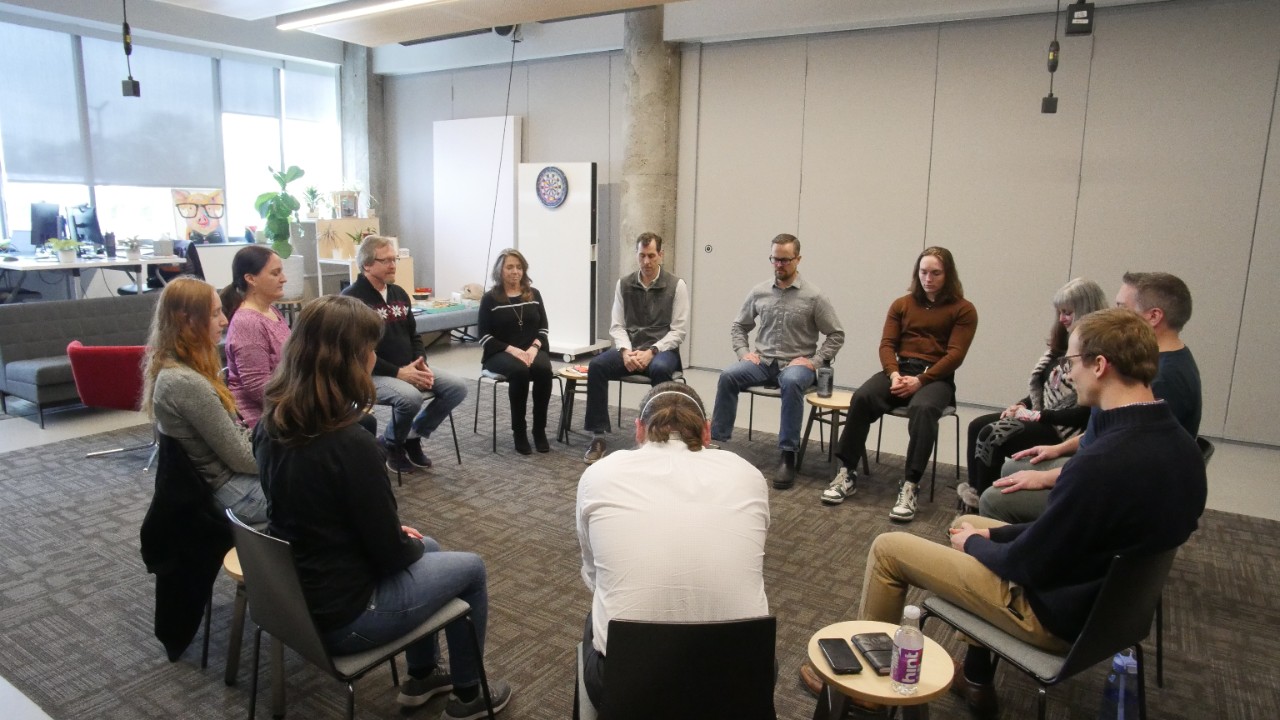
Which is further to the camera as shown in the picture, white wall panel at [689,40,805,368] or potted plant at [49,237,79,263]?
potted plant at [49,237,79,263]

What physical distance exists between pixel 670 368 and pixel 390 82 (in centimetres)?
633

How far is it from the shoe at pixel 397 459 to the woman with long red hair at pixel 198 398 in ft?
5.47

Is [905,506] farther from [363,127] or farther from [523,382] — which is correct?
[363,127]

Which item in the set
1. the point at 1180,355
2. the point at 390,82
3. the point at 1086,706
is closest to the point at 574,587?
the point at 1086,706

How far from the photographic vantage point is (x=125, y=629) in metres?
2.77

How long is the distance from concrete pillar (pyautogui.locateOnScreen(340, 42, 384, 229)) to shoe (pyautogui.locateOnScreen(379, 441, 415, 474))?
219 inches

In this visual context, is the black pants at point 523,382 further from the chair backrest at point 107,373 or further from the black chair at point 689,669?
the black chair at point 689,669

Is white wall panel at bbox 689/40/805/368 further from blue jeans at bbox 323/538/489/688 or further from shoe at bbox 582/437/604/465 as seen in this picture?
blue jeans at bbox 323/538/489/688

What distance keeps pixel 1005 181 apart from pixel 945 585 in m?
4.44

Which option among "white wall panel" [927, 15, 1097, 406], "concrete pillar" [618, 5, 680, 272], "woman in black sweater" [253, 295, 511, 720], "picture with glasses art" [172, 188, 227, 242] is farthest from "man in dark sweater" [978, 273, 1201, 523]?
"picture with glasses art" [172, 188, 227, 242]

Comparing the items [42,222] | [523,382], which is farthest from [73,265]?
[523,382]

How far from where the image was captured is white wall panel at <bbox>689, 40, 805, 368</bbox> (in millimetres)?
6500

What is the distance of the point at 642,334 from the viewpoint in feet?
16.2

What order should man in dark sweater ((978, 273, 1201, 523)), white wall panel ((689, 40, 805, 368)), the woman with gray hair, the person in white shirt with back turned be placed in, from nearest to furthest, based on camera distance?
the person in white shirt with back turned
man in dark sweater ((978, 273, 1201, 523))
the woman with gray hair
white wall panel ((689, 40, 805, 368))
